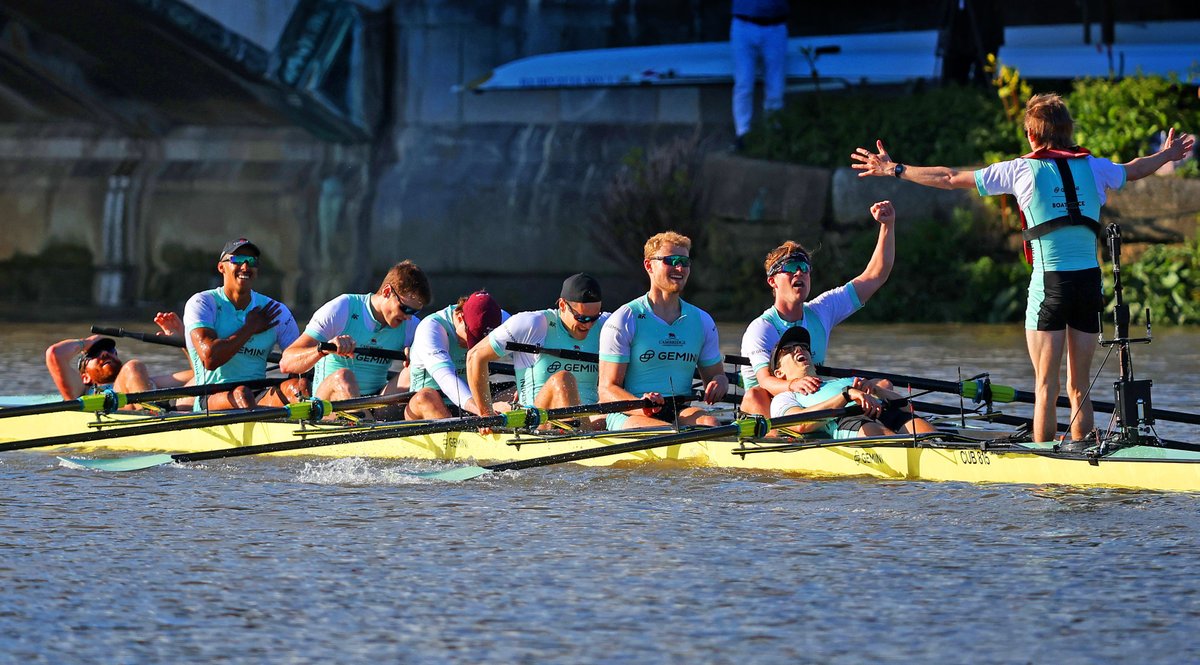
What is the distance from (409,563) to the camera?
24.2 ft

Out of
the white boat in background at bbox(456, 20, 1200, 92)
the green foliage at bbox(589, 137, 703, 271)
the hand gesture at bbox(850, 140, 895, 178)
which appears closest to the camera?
the hand gesture at bbox(850, 140, 895, 178)

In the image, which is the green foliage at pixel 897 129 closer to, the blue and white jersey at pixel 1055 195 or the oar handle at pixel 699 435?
the oar handle at pixel 699 435

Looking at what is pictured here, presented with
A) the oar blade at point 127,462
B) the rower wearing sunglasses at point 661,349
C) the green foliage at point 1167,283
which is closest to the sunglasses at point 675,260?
the rower wearing sunglasses at point 661,349

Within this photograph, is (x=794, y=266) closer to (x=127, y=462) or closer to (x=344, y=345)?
(x=344, y=345)

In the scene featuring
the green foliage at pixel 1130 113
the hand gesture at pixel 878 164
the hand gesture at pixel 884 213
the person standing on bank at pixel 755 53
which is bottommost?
the hand gesture at pixel 884 213

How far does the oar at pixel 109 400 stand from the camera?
35.3 feet

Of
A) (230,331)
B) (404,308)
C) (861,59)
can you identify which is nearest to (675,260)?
(404,308)

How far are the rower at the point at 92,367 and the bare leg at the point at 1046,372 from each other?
5.56m

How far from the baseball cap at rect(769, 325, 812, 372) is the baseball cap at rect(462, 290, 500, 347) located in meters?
1.68

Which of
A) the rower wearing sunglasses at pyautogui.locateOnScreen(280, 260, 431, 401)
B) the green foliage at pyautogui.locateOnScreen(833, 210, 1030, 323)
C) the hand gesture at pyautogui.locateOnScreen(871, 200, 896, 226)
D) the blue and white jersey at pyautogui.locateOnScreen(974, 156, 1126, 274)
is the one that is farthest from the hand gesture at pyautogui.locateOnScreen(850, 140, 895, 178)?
the green foliage at pyautogui.locateOnScreen(833, 210, 1030, 323)

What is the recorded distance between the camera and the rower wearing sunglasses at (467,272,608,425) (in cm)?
1012

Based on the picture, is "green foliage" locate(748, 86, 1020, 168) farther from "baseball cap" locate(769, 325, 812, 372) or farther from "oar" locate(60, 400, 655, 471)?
"oar" locate(60, 400, 655, 471)

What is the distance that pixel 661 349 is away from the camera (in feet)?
33.4

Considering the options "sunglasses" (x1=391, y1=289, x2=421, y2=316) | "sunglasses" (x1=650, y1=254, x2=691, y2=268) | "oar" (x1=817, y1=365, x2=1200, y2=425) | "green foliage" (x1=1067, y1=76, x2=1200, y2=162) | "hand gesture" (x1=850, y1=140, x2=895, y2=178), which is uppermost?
"green foliage" (x1=1067, y1=76, x2=1200, y2=162)
